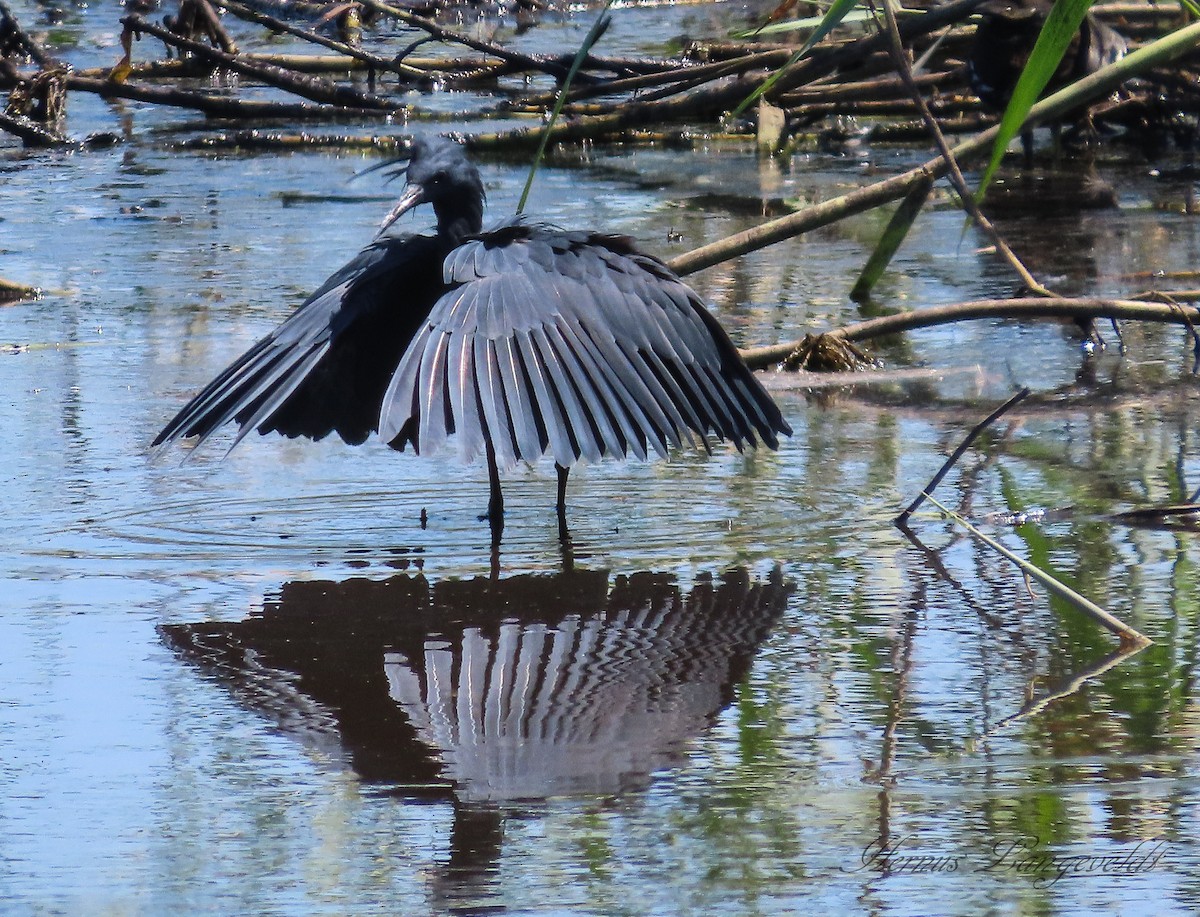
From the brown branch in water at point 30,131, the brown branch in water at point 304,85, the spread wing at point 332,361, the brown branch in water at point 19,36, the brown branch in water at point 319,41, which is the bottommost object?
the spread wing at point 332,361

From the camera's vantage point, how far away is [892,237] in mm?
5586

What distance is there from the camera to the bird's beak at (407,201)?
4.61 metres

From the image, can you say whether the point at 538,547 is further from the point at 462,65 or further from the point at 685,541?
the point at 462,65

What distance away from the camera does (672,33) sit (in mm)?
14297

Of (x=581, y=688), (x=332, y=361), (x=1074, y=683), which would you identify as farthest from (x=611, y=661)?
(x=332, y=361)

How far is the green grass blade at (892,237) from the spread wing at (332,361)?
1538mm

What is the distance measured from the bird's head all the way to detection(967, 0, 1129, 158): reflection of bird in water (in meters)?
4.21

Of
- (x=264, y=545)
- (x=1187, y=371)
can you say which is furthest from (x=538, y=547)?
(x=1187, y=371)

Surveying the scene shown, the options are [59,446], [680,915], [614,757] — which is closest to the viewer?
[680,915]

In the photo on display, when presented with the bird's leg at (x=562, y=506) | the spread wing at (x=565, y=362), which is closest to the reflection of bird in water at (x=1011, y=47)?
the spread wing at (x=565, y=362)

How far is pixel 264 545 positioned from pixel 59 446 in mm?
956

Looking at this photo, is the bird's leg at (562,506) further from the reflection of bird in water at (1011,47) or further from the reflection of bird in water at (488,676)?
the reflection of bird in water at (1011,47)

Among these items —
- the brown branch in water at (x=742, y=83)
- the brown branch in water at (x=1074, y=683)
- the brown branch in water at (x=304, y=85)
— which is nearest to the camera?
the brown branch in water at (x=1074, y=683)

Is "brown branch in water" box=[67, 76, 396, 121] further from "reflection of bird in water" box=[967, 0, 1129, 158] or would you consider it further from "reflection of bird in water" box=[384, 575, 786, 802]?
"reflection of bird in water" box=[384, 575, 786, 802]
